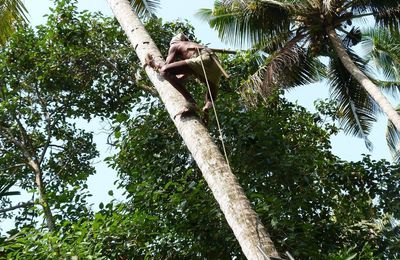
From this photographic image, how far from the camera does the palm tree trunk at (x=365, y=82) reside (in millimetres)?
8172

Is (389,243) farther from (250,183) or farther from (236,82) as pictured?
(236,82)

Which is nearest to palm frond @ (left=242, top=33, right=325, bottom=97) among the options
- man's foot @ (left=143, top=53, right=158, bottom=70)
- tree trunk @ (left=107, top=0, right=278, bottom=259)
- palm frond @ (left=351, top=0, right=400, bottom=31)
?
palm frond @ (left=351, top=0, right=400, bottom=31)

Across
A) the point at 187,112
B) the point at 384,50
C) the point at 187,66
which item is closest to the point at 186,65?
the point at 187,66

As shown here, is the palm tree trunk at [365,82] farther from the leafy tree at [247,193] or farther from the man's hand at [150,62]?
the man's hand at [150,62]

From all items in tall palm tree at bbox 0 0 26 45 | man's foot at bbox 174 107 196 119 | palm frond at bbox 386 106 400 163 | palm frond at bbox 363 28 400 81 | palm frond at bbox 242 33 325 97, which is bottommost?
man's foot at bbox 174 107 196 119

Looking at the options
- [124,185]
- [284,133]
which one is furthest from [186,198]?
[284,133]

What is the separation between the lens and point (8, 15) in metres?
8.62

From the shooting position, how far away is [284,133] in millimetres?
7414

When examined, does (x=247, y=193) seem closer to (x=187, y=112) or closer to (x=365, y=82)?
(x=187, y=112)

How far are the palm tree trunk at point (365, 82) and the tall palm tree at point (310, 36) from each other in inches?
0.7

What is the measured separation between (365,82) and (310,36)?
188 cm

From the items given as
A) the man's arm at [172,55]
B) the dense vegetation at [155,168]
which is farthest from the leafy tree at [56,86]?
the man's arm at [172,55]

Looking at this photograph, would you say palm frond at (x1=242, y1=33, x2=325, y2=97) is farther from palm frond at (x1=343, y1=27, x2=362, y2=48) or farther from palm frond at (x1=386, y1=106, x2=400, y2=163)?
palm frond at (x1=386, y1=106, x2=400, y2=163)

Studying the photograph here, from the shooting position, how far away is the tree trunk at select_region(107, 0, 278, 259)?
9.54 ft
